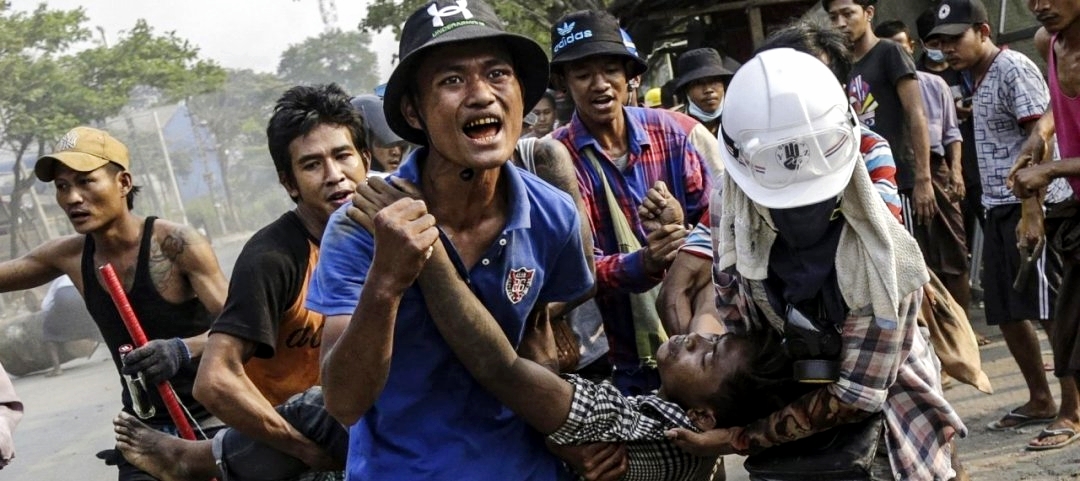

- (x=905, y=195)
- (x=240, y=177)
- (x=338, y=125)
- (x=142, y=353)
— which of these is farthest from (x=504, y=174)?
(x=240, y=177)

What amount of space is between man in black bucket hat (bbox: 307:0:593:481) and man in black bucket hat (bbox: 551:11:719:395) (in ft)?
3.54

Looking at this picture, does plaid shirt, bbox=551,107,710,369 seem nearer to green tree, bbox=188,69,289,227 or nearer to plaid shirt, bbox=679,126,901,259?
plaid shirt, bbox=679,126,901,259

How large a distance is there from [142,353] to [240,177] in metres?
58.2

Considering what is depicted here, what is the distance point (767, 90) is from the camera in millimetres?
2742

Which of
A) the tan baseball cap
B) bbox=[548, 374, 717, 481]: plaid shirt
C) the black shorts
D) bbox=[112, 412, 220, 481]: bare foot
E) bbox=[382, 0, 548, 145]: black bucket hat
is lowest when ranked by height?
Result: the black shorts

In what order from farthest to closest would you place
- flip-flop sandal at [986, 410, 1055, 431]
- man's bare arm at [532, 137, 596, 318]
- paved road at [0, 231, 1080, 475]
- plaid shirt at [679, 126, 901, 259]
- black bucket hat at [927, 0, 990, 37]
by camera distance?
black bucket hat at [927, 0, 990, 37]
flip-flop sandal at [986, 410, 1055, 431]
paved road at [0, 231, 1080, 475]
man's bare arm at [532, 137, 596, 318]
plaid shirt at [679, 126, 901, 259]

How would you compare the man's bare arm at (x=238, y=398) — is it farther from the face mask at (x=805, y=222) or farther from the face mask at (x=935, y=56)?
the face mask at (x=935, y=56)

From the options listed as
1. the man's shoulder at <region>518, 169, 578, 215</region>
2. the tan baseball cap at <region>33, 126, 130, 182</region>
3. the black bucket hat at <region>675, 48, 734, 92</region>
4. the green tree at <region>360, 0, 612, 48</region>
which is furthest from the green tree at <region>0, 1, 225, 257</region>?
the man's shoulder at <region>518, 169, 578, 215</region>

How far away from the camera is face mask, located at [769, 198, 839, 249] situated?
8.90 ft

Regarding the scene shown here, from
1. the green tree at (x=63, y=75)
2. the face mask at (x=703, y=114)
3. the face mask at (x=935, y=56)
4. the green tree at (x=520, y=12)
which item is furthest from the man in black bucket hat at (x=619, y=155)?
the green tree at (x=63, y=75)

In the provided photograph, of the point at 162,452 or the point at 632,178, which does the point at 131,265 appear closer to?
the point at 162,452

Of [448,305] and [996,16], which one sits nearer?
[448,305]

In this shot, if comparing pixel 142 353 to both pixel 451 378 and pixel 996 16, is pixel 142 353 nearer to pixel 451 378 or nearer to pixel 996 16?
pixel 451 378

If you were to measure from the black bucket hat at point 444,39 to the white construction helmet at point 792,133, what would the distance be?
0.48 metres
